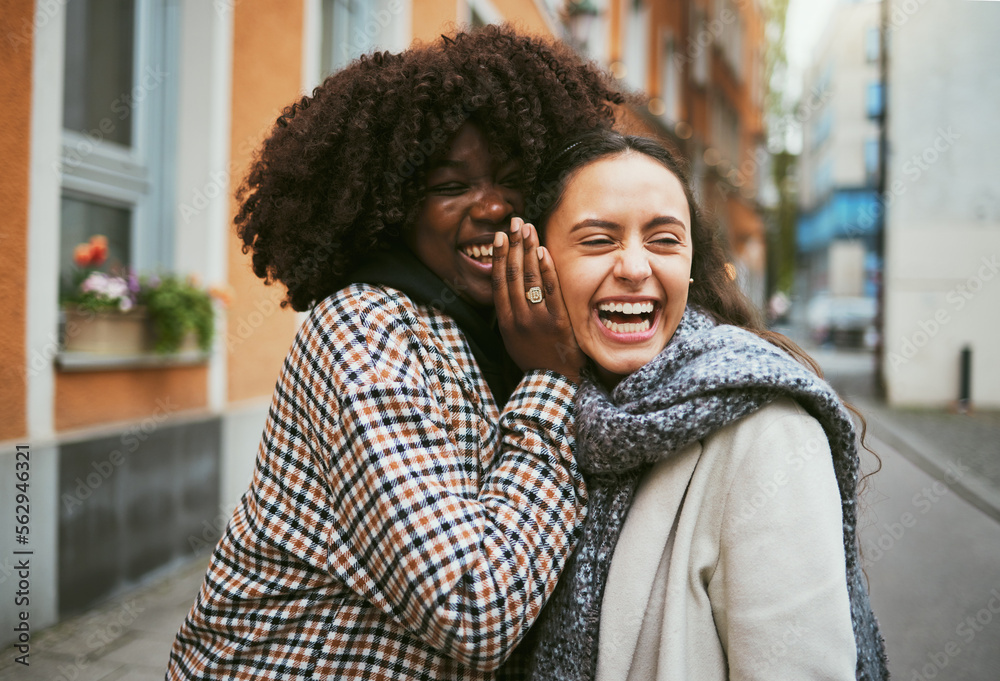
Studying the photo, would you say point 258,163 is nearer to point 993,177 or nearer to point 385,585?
point 385,585

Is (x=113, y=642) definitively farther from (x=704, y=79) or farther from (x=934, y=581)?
(x=704, y=79)

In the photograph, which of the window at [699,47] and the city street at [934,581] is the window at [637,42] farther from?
the city street at [934,581]

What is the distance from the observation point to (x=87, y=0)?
4184 millimetres

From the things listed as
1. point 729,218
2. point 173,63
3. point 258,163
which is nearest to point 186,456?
point 173,63

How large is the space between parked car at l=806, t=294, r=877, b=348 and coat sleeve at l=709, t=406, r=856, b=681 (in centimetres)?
2590

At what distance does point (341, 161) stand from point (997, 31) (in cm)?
1327

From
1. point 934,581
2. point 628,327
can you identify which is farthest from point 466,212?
point 934,581

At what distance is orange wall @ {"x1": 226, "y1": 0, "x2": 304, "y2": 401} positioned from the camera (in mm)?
5051

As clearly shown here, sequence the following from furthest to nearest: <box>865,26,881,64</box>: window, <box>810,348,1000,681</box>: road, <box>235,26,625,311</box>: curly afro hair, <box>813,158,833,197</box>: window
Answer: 1. <box>813,158,833,197</box>: window
2. <box>865,26,881,64</box>: window
3. <box>810,348,1000,681</box>: road
4. <box>235,26,625,311</box>: curly afro hair

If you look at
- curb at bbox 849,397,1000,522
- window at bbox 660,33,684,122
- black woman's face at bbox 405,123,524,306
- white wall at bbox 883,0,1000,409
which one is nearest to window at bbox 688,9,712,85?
window at bbox 660,33,684,122

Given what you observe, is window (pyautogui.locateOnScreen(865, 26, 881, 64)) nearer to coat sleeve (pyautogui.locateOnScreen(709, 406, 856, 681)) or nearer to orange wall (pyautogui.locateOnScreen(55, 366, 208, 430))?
orange wall (pyautogui.locateOnScreen(55, 366, 208, 430))

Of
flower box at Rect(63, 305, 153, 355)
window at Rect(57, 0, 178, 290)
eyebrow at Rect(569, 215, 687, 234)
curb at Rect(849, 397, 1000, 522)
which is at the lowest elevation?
curb at Rect(849, 397, 1000, 522)

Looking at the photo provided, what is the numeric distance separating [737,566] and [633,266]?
597mm

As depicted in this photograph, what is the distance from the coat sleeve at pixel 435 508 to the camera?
1.25m
